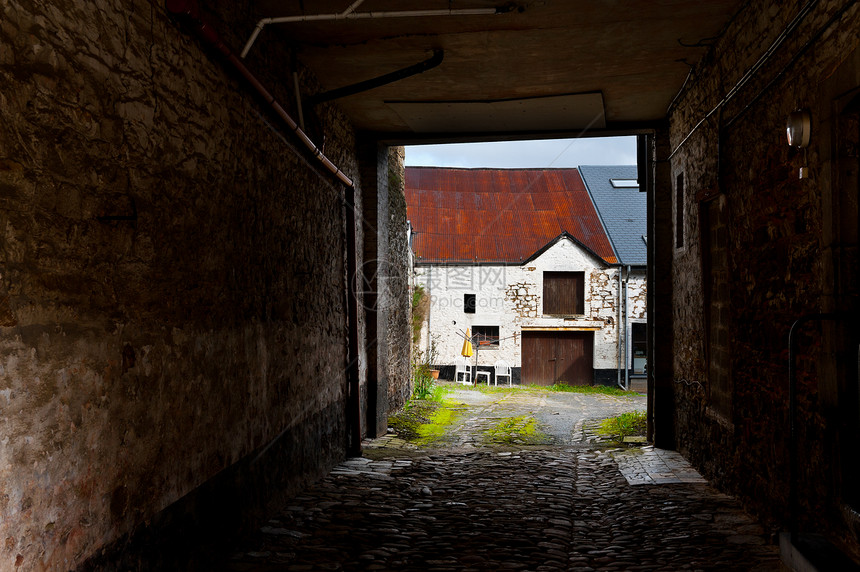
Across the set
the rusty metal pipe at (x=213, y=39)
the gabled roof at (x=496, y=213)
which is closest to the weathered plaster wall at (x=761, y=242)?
the rusty metal pipe at (x=213, y=39)

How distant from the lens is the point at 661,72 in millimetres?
6227

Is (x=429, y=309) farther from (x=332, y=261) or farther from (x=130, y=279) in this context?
(x=130, y=279)

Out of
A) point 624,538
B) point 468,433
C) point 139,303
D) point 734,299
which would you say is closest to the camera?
point 139,303

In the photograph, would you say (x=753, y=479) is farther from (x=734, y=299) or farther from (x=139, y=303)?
(x=139, y=303)

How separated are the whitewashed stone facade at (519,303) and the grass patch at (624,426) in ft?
33.5

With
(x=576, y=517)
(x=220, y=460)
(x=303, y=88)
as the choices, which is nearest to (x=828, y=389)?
(x=576, y=517)

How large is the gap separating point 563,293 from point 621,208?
3.93 m

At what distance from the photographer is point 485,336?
830 inches

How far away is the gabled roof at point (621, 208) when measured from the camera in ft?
68.2

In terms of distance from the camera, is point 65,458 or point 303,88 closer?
point 65,458

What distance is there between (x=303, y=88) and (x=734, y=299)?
3.85m

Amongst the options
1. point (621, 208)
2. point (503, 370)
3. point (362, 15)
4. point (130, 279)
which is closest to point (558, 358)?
point (503, 370)

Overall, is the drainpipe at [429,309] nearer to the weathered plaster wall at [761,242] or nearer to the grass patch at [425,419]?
the grass patch at [425,419]

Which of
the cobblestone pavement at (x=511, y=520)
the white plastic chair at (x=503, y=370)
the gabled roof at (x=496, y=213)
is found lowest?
the white plastic chair at (x=503, y=370)
